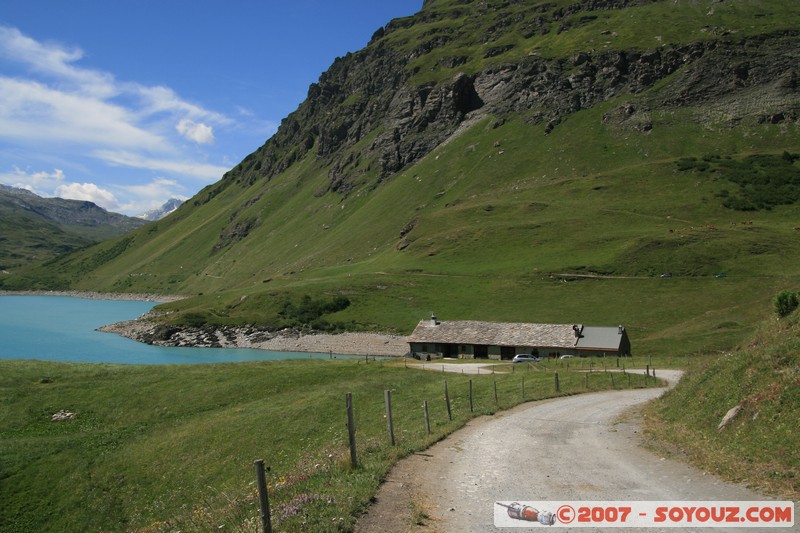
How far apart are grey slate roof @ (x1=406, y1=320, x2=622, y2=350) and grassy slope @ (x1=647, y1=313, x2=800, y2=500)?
4979 centimetres

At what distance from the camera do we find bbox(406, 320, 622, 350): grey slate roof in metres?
73.7

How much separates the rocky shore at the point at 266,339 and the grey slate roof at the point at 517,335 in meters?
11.3

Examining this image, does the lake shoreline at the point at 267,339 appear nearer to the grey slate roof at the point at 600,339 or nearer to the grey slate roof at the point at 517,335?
the grey slate roof at the point at 517,335

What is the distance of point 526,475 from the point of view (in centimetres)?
1656

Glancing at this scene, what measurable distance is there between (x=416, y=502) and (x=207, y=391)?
36.7m

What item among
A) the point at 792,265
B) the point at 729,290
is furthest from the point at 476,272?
the point at 792,265

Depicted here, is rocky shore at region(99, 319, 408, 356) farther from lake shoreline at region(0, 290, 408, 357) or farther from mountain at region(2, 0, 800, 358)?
mountain at region(2, 0, 800, 358)

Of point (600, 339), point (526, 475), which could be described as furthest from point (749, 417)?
point (600, 339)

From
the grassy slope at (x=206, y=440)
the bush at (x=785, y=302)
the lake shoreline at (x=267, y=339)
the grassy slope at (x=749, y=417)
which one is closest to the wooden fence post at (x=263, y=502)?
the grassy slope at (x=206, y=440)

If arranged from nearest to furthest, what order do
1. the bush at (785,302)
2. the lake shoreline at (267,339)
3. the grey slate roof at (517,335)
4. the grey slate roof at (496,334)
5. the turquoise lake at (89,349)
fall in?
the bush at (785,302), the grey slate roof at (517,335), the grey slate roof at (496,334), the turquoise lake at (89,349), the lake shoreline at (267,339)

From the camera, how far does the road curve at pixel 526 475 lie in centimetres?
1334

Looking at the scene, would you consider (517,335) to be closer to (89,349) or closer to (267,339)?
(267,339)

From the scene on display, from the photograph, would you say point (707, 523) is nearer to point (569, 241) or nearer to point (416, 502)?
point (416, 502)

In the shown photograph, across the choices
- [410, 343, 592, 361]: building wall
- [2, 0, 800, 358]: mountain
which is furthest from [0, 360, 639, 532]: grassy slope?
[2, 0, 800, 358]: mountain
